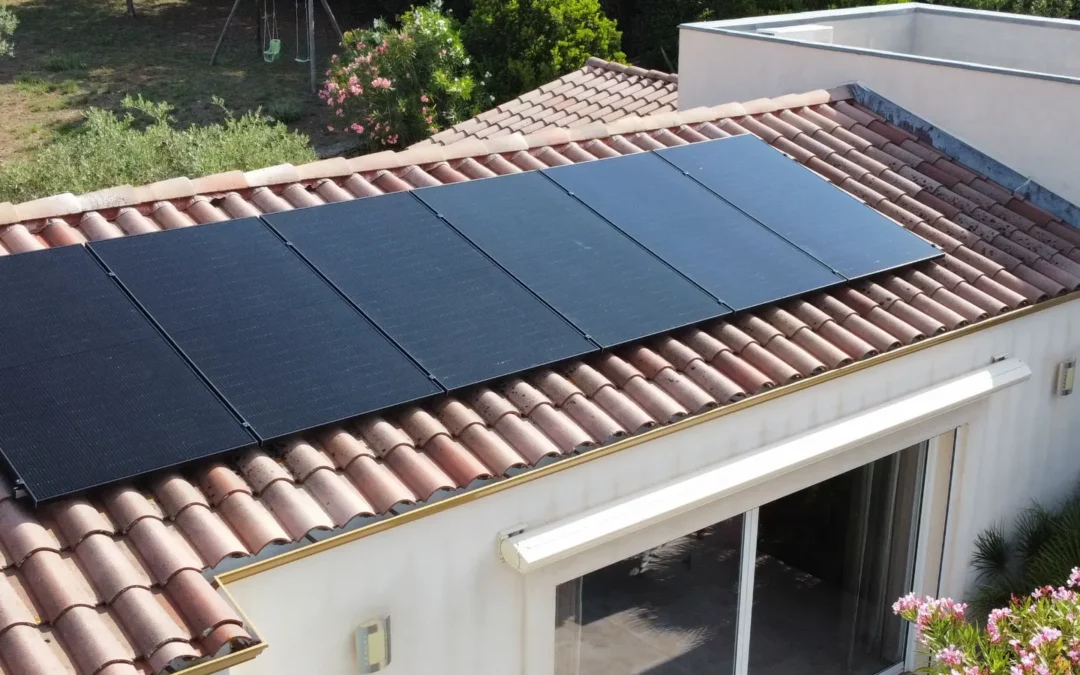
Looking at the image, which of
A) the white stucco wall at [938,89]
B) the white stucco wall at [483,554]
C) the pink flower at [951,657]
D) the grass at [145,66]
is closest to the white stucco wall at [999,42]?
the white stucco wall at [938,89]

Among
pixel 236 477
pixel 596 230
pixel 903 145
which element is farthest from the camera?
pixel 903 145

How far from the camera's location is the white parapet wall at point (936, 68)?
13398mm

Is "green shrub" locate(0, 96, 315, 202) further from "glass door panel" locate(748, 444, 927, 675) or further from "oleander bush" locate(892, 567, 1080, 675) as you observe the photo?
"oleander bush" locate(892, 567, 1080, 675)

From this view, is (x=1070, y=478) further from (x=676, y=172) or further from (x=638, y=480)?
(x=638, y=480)

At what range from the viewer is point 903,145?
14.1m

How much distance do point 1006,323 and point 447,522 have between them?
252 inches

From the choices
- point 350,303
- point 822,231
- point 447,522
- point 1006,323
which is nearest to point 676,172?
point 822,231

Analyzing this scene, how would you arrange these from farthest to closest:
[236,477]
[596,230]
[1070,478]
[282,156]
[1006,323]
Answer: [282,156] < [1070,478] < [1006,323] < [596,230] < [236,477]

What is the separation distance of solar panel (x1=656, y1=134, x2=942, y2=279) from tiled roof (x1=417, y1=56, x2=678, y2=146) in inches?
343

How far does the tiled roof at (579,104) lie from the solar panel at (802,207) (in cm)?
871

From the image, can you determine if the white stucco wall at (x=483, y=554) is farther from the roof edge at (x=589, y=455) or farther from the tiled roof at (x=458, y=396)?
the tiled roof at (x=458, y=396)

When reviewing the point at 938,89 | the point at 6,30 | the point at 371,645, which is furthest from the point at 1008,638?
the point at 6,30

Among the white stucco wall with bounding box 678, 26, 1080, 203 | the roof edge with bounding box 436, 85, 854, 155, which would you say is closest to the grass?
the white stucco wall with bounding box 678, 26, 1080, 203

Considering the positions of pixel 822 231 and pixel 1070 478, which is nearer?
pixel 822 231
